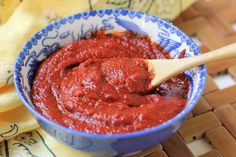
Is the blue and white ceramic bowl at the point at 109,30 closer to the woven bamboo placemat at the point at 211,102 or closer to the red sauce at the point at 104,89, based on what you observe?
the red sauce at the point at 104,89

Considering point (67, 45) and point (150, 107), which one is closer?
point (150, 107)

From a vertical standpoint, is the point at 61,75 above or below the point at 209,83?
above

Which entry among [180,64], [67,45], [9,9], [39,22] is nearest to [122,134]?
[180,64]

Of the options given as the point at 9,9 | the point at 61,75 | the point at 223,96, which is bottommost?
the point at 223,96

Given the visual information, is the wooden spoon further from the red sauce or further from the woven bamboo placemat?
the woven bamboo placemat

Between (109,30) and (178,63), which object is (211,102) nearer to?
(178,63)

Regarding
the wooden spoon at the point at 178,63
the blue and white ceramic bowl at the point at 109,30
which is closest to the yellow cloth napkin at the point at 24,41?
the blue and white ceramic bowl at the point at 109,30

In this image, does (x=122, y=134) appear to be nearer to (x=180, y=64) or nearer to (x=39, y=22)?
(x=180, y=64)

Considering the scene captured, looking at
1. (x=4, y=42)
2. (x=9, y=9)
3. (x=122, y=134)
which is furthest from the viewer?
(x=9, y=9)
